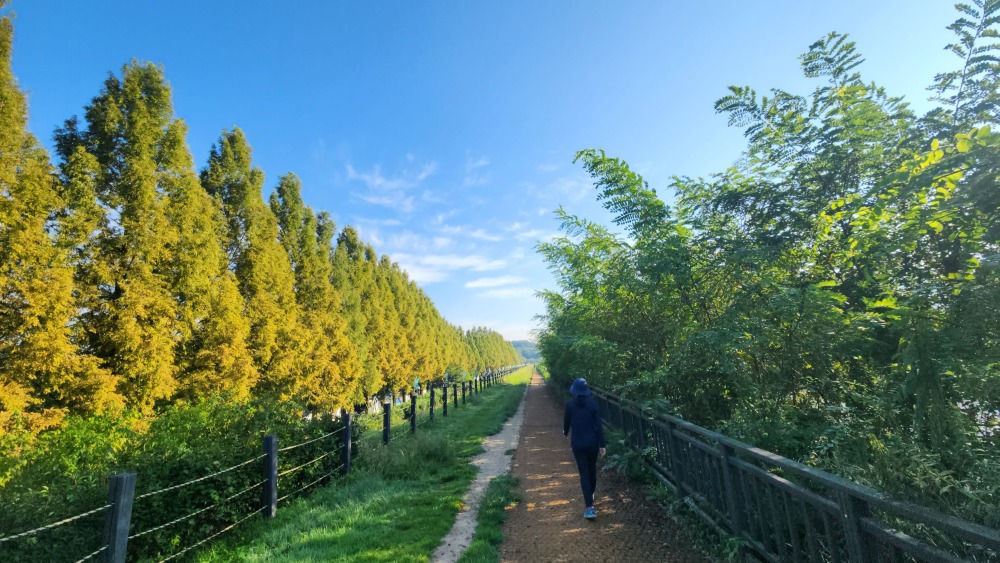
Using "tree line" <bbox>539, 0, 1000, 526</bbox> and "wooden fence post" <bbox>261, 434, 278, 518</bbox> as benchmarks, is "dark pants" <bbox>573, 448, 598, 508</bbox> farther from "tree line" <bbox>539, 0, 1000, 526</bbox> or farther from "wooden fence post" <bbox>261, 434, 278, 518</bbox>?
"wooden fence post" <bbox>261, 434, 278, 518</bbox>

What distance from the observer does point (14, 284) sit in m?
7.55

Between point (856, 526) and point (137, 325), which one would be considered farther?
point (137, 325)

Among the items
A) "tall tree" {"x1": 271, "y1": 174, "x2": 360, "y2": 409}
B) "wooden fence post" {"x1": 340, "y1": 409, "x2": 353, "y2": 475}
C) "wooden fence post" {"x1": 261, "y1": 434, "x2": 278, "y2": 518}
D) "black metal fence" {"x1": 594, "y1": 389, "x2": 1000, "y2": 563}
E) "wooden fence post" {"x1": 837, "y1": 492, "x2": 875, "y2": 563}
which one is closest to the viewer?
"black metal fence" {"x1": 594, "y1": 389, "x2": 1000, "y2": 563}

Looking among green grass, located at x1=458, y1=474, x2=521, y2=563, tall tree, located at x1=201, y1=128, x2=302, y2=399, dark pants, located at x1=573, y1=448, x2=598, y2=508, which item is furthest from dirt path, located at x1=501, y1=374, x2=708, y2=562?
tall tree, located at x1=201, y1=128, x2=302, y2=399

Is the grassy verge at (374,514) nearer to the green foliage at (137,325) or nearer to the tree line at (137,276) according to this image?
the green foliage at (137,325)

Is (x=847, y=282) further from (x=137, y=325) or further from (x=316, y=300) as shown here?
(x=316, y=300)

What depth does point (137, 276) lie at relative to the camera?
9789mm

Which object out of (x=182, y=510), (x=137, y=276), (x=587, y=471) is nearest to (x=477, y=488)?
(x=587, y=471)

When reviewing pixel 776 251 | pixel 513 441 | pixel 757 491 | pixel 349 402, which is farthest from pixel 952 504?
pixel 349 402

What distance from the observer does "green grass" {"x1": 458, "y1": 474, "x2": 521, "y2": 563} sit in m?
4.23

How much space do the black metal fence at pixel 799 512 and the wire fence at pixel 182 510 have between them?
4749mm

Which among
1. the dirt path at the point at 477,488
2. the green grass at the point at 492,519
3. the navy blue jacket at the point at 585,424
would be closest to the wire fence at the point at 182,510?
the dirt path at the point at 477,488

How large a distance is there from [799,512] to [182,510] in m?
5.88

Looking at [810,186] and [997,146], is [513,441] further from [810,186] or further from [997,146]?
[997,146]
